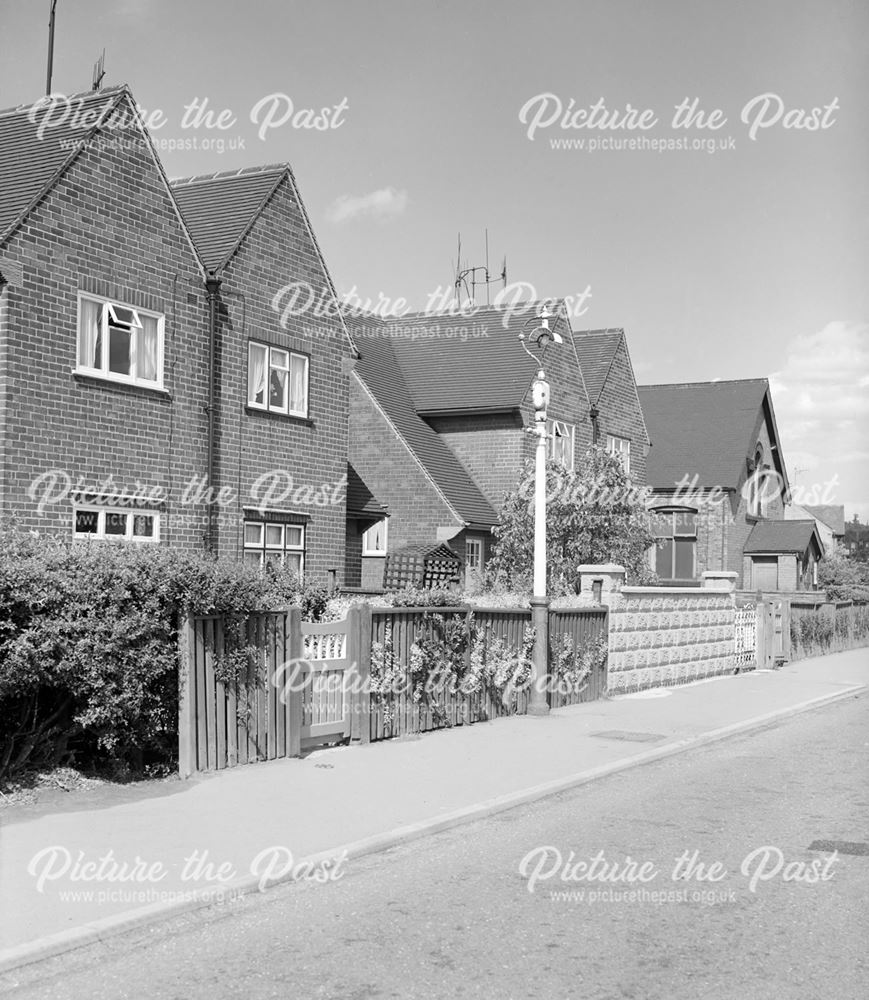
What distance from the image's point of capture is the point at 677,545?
141ft

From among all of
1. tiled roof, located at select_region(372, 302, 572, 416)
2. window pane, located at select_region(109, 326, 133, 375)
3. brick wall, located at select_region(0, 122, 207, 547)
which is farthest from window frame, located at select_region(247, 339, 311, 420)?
tiled roof, located at select_region(372, 302, 572, 416)

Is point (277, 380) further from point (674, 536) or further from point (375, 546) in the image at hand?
point (674, 536)

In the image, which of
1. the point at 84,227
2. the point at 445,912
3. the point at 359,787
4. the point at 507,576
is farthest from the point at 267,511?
the point at 445,912

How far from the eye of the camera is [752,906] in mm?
6832

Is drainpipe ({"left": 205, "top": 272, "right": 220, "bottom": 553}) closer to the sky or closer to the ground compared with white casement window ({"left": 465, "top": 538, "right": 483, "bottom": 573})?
closer to the sky

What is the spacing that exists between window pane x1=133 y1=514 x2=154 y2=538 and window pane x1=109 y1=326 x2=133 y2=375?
7.26 ft

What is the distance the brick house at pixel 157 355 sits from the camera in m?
16.2

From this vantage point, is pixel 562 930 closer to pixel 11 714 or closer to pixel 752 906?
pixel 752 906

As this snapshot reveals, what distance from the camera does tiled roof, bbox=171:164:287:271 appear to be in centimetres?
2023

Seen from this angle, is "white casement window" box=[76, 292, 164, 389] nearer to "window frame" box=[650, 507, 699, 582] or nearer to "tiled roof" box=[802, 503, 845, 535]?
"window frame" box=[650, 507, 699, 582]

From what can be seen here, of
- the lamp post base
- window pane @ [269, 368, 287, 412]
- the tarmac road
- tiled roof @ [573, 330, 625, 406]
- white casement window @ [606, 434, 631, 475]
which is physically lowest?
the tarmac road

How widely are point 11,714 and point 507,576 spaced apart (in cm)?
1771

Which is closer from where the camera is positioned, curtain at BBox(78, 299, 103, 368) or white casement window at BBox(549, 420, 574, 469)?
curtain at BBox(78, 299, 103, 368)

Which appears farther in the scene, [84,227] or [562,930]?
[84,227]
